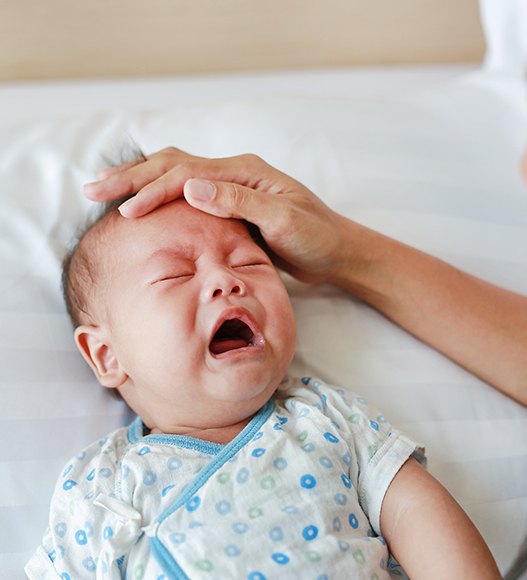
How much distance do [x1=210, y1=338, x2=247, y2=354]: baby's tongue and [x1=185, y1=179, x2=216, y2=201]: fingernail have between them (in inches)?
7.6

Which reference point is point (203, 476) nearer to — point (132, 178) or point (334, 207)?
point (132, 178)

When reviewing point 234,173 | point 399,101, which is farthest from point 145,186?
point 399,101

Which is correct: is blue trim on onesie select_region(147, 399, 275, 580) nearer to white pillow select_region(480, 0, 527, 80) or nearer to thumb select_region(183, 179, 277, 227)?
thumb select_region(183, 179, 277, 227)

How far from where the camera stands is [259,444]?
42.2 inches

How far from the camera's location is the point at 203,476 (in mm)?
1040

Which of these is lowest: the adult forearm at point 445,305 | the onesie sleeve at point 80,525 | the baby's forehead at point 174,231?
the onesie sleeve at point 80,525

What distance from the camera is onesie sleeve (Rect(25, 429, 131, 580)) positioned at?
102cm

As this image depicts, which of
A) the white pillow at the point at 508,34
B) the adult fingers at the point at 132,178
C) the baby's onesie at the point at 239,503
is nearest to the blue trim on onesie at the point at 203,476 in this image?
the baby's onesie at the point at 239,503

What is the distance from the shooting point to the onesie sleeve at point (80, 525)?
3.36 feet

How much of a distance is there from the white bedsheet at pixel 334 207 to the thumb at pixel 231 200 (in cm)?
20

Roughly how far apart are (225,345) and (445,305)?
363mm

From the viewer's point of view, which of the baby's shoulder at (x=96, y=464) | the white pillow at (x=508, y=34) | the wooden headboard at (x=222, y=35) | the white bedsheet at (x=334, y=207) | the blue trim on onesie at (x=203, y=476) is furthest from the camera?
the wooden headboard at (x=222, y=35)

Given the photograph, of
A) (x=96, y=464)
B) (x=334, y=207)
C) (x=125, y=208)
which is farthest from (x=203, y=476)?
(x=334, y=207)

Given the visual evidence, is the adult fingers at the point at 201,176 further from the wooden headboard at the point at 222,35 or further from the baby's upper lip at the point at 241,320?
the wooden headboard at the point at 222,35
